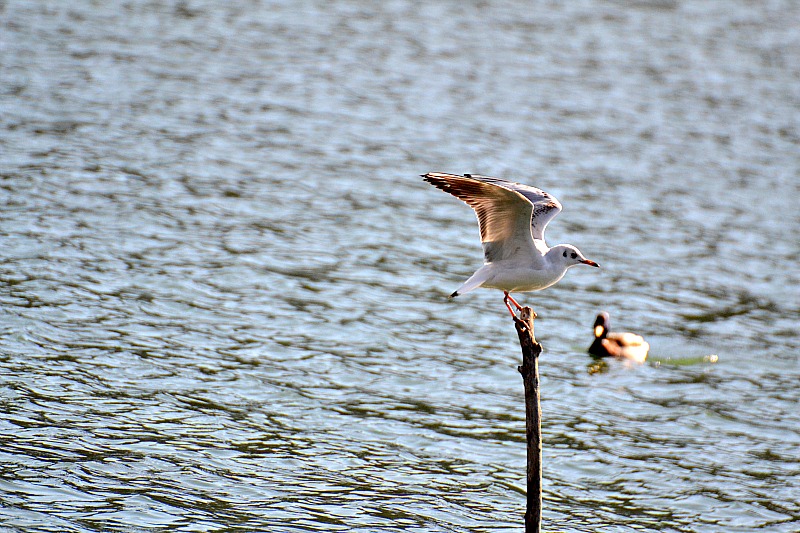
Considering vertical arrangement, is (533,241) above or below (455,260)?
above

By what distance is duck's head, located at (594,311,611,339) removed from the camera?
16.3 meters

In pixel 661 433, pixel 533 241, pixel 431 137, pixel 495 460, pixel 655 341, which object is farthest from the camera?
pixel 431 137

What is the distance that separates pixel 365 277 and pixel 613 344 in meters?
4.05

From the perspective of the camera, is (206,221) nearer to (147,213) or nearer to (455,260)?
(147,213)

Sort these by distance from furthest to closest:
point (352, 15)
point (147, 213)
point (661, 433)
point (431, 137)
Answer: point (352, 15)
point (431, 137)
point (147, 213)
point (661, 433)

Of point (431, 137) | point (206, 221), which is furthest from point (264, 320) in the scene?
point (431, 137)

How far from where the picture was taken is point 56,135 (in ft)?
70.7

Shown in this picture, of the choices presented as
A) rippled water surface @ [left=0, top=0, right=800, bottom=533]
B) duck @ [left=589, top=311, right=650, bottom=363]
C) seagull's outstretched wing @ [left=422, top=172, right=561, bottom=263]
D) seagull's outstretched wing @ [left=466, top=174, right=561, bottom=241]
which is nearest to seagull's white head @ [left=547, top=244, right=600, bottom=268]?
seagull's outstretched wing @ [left=422, top=172, right=561, bottom=263]

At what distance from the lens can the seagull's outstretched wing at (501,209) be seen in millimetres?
9188

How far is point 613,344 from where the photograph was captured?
53.0 feet

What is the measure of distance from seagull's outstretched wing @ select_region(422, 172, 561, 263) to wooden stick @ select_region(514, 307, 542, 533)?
0.79 metres

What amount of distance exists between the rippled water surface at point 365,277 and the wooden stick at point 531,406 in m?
1.93

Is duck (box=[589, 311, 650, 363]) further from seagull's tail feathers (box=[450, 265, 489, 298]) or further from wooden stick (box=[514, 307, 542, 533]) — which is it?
wooden stick (box=[514, 307, 542, 533])

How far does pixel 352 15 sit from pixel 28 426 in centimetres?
2353
